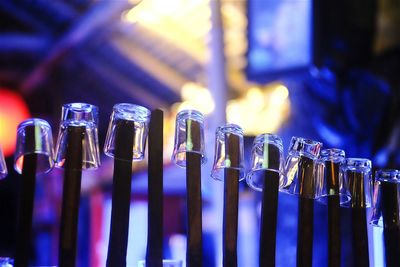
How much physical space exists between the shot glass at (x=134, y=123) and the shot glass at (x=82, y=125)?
0.01 m

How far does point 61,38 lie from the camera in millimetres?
3910

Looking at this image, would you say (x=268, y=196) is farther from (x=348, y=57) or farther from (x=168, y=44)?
(x=168, y=44)

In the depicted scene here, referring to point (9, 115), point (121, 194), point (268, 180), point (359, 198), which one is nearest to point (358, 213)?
point (359, 198)

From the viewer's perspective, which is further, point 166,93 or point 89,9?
point 166,93

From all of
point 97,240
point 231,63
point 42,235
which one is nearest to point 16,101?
point 42,235

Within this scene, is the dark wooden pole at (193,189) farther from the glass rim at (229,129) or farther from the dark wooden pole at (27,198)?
the dark wooden pole at (27,198)

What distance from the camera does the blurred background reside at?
1.61 m

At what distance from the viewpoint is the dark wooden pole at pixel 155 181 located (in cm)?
56

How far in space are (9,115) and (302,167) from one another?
3.59 metres

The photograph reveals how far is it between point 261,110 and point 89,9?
44.3 inches

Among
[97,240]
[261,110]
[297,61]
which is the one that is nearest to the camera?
[297,61]

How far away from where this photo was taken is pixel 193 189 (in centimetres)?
56

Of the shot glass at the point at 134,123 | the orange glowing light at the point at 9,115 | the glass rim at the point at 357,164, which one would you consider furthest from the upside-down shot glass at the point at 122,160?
the orange glowing light at the point at 9,115

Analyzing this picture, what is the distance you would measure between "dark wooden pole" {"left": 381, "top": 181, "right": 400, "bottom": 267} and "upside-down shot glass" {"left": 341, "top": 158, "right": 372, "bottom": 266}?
18mm
